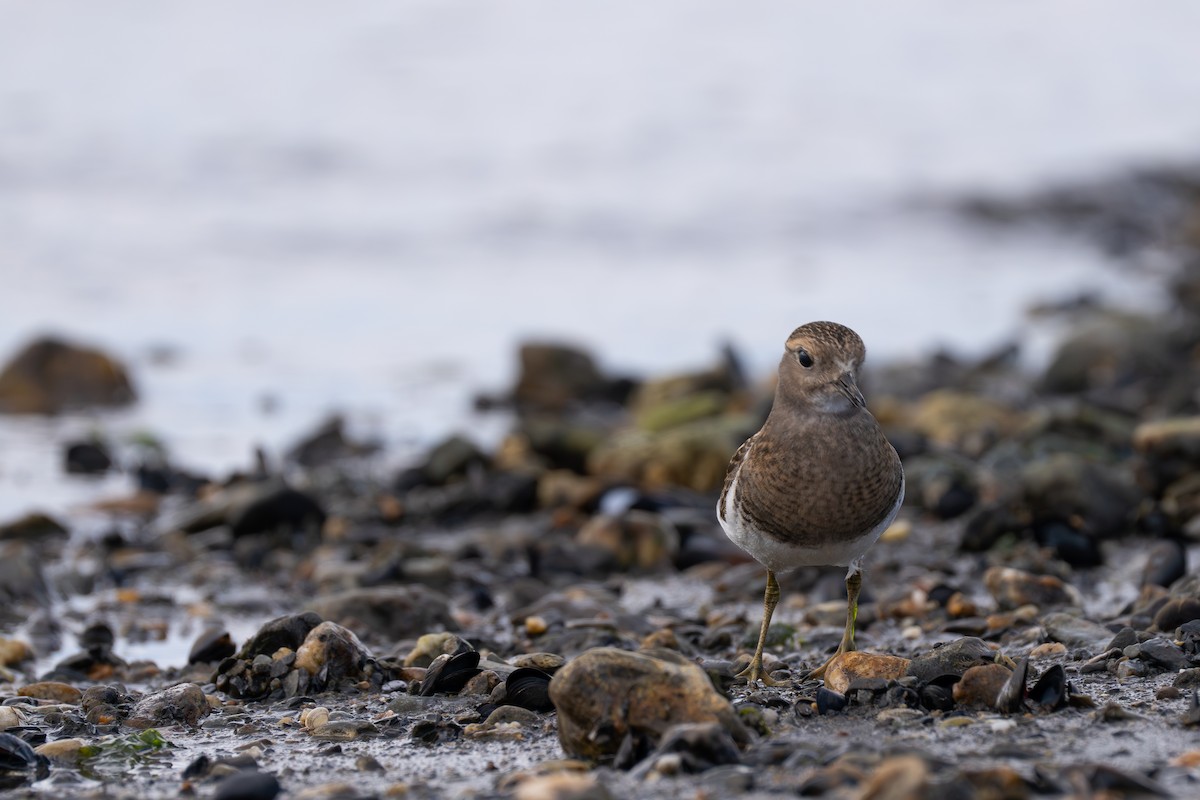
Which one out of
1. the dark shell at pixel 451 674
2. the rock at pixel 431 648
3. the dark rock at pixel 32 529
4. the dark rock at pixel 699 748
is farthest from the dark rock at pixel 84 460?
the dark rock at pixel 699 748

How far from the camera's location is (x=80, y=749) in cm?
450

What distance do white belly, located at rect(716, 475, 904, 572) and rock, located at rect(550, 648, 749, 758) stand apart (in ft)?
3.10

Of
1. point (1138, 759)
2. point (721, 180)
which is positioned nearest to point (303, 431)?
point (1138, 759)

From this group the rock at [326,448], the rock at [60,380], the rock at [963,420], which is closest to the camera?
the rock at [963,420]

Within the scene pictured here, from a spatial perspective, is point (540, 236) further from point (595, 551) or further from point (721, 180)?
point (595, 551)

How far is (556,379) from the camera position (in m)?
12.9

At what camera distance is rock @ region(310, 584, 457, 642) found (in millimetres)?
6473

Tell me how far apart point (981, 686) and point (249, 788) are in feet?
7.68

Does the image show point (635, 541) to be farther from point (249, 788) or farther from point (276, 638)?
point (249, 788)

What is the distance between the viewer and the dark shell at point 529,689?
477cm

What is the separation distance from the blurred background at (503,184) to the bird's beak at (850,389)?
6576 mm

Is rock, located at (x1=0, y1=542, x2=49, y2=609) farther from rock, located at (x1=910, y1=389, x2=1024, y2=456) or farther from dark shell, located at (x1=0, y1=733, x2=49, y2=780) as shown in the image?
rock, located at (x1=910, y1=389, x2=1024, y2=456)

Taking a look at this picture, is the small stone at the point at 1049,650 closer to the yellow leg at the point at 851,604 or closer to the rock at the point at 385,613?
the yellow leg at the point at 851,604

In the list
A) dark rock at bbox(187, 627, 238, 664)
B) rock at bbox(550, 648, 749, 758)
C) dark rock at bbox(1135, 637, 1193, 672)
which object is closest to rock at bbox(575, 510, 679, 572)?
dark rock at bbox(187, 627, 238, 664)
